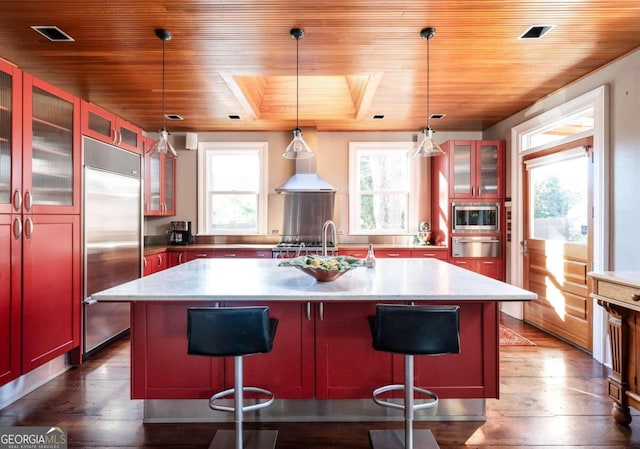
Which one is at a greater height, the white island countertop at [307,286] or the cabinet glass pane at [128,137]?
the cabinet glass pane at [128,137]

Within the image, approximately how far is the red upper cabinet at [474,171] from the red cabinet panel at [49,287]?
4309mm

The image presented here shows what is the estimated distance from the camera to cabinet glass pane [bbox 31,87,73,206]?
2602mm

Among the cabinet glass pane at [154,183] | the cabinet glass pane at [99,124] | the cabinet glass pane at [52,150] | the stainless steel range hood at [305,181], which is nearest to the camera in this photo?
the cabinet glass pane at [52,150]

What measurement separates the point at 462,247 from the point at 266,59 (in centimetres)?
341

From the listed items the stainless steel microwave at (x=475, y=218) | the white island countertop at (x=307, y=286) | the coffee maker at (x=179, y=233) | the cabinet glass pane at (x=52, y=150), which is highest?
the cabinet glass pane at (x=52, y=150)

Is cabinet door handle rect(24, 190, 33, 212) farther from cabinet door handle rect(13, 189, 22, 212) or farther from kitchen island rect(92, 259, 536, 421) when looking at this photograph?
kitchen island rect(92, 259, 536, 421)

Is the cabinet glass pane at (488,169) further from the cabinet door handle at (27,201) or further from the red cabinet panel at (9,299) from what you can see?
the red cabinet panel at (9,299)

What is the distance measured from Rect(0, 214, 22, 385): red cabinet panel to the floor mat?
13.5 ft

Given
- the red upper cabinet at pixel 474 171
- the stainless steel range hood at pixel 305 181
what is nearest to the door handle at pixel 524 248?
the red upper cabinet at pixel 474 171

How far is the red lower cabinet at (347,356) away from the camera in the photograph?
85.4 inches

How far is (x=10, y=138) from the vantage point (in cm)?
238

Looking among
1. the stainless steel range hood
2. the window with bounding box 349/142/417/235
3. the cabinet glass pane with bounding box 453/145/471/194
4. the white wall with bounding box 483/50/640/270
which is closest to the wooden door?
the white wall with bounding box 483/50/640/270

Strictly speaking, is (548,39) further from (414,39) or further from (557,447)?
(557,447)

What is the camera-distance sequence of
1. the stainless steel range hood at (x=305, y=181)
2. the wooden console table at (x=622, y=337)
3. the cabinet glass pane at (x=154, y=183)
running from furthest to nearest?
the cabinet glass pane at (x=154, y=183) → the stainless steel range hood at (x=305, y=181) → the wooden console table at (x=622, y=337)
